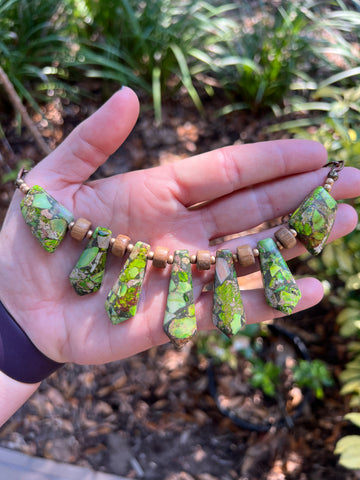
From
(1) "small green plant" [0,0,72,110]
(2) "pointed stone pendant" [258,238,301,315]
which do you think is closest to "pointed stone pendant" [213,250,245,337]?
(2) "pointed stone pendant" [258,238,301,315]

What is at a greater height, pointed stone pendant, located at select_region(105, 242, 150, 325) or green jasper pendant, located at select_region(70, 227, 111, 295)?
green jasper pendant, located at select_region(70, 227, 111, 295)

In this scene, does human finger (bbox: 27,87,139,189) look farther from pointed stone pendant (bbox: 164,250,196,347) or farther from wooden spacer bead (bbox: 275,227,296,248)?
wooden spacer bead (bbox: 275,227,296,248)

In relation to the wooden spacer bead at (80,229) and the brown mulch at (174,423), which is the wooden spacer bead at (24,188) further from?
the brown mulch at (174,423)

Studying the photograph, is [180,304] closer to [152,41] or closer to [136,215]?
[136,215]

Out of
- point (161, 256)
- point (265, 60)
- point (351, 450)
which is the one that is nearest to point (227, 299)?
point (161, 256)

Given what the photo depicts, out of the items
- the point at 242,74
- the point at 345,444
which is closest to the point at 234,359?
the point at 345,444
